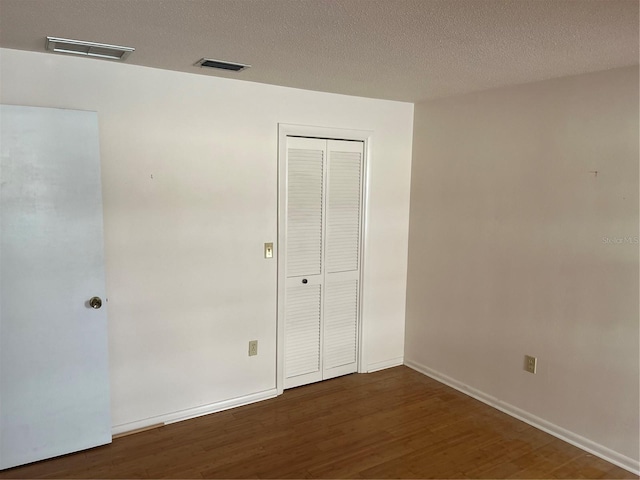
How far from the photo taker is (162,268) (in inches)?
119

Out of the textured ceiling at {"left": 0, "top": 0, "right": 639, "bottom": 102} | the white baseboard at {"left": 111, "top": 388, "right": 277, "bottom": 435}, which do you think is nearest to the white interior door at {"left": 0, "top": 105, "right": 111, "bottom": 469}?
the white baseboard at {"left": 111, "top": 388, "right": 277, "bottom": 435}

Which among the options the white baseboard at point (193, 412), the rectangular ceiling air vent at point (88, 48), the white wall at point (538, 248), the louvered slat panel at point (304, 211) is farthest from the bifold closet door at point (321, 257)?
the rectangular ceiling air vent at point (88, 48)

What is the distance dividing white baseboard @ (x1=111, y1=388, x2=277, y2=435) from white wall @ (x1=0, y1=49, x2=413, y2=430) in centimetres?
3

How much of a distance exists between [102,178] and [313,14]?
1622 mm

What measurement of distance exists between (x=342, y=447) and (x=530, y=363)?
1.39 metres

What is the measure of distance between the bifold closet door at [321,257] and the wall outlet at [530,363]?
134 centimetres

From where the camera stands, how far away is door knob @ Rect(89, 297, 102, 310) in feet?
9.01

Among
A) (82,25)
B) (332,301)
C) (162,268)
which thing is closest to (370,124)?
(332,301)

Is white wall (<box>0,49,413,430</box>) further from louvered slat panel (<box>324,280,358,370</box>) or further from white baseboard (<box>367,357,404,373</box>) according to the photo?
white baseboard (<box>367,357,404,373</box>)

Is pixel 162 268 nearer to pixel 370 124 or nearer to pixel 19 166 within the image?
pixel 19 166

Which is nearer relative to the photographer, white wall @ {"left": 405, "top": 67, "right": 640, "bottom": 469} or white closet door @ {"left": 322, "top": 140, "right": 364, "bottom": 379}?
white wall @ {"left": 405, "top": 67, "right": 640, "bottom": 469}

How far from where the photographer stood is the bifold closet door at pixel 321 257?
3.58 metres

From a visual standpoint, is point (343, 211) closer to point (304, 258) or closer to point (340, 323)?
point (304, 258)

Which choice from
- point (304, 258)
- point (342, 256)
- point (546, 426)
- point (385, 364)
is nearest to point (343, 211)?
point (342, 256)
